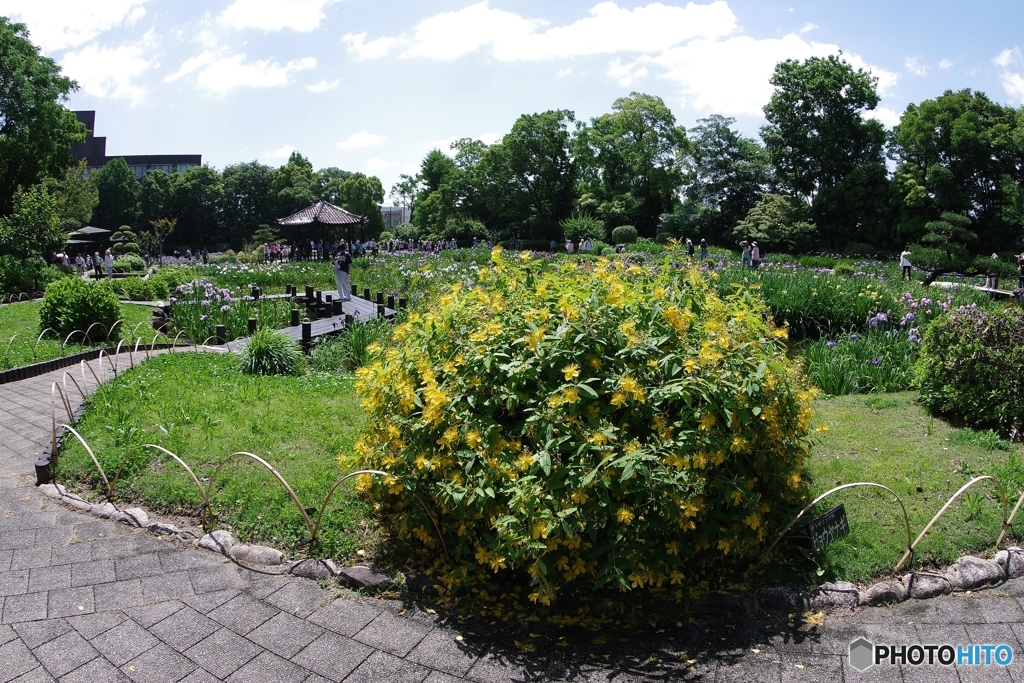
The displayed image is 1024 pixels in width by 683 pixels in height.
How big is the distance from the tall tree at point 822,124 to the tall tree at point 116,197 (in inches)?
1797

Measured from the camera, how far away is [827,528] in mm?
3971

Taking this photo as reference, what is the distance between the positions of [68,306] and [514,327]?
9539 millimetres

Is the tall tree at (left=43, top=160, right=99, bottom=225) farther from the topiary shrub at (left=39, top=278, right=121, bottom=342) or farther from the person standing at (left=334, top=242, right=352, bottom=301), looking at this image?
the topiary shrub at (left=39, top=278, right=121, bottom=342)

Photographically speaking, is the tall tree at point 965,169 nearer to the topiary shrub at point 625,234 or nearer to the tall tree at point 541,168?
the topiary shrub at point 625,234

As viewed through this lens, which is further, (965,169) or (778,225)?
(778,225)

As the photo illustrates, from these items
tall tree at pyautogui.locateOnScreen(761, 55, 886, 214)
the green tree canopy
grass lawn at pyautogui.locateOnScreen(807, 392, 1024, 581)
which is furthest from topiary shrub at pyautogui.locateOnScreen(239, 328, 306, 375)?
tall tree at pyautogui.locateOnScreen(761, 55, 886, 214)

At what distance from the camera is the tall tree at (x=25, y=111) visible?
2356 cm

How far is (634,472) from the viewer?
3.23 m

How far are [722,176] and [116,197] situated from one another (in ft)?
145

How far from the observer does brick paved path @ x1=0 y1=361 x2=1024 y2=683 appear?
3102 mm

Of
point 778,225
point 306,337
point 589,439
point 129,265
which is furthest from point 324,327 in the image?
point 778,225

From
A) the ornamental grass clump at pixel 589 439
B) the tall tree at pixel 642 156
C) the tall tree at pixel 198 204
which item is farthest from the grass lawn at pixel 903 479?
the tall tree at pixel 198 204

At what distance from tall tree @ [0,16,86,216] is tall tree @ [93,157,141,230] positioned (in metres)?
27.9

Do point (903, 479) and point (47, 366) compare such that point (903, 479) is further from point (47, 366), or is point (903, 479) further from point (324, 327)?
point (47, 366)
